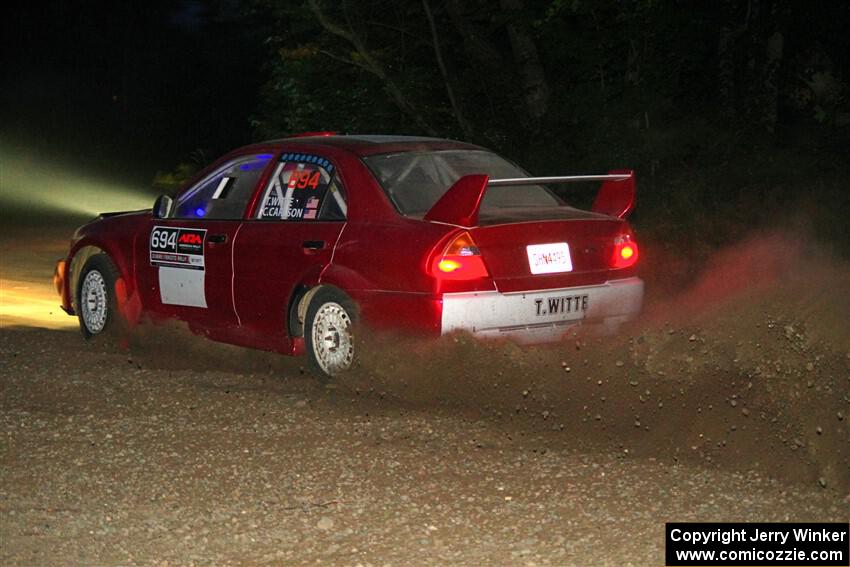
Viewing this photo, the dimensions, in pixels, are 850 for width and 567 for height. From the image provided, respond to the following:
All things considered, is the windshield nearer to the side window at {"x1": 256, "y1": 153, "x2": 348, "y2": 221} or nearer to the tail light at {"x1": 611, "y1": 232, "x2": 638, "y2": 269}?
the side window at {"x1": 256, "y1": 153, "x2": 348, "y2": 221}

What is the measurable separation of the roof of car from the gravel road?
1566mm

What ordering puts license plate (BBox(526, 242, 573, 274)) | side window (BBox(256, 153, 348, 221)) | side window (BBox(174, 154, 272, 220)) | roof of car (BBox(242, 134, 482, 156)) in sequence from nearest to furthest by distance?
license plate (BBox(526, 242, 573, 274)) → side window (BBox(256, 153, 348, 221)) → roof of car (BBox(242, 134, 482, 156)) → side window (BBox(174, 154, 272, 220))

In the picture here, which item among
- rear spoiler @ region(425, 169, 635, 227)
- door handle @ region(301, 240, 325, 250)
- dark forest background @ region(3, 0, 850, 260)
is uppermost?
Result: dark forest background @ region(3, 0, 850, 260)

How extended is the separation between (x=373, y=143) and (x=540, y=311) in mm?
1691

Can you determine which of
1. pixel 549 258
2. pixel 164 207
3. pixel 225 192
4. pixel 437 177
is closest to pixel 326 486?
pixel 549 258

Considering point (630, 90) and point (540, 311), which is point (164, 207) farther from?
point (630, 90)

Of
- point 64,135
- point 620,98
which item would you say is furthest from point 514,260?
point 64,135

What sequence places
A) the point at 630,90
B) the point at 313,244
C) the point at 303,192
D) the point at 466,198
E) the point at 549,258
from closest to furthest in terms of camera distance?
the point at 466,198 → the point at 549,258 → the point at 313,244 → the point at 303,192 → the point at 630,90

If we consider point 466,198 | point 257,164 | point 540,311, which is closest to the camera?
point 466,198

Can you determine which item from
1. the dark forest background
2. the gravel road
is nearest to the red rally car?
the gravel road

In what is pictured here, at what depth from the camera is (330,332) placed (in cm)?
839

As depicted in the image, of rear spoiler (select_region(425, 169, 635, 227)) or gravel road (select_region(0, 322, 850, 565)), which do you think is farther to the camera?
rear spoiler (select_region(425, 169, 635, 227))

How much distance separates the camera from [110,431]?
7230 mm

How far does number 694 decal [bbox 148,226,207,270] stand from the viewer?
30.6 feet
